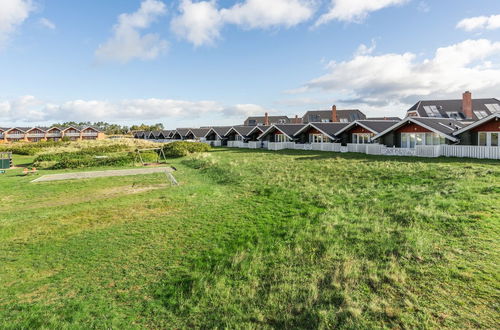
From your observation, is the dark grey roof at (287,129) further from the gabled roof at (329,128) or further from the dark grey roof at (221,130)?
the dark grey roof at (221,130)

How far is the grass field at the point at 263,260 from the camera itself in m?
5.81

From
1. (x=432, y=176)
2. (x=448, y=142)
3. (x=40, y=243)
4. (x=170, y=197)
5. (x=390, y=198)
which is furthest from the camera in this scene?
(x=448, y=142)

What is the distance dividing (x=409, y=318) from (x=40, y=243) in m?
11.4

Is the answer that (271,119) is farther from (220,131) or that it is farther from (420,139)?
(420,139)

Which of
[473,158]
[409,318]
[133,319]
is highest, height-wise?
[473,158]

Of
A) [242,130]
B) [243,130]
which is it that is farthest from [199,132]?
[243,130]

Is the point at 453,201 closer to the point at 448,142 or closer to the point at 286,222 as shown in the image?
the point at 286,222

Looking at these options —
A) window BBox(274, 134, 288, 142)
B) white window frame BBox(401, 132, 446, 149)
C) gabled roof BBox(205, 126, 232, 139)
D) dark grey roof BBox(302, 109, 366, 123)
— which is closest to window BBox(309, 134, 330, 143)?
window BBox(274, 134, 288, 142)

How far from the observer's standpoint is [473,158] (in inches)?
918

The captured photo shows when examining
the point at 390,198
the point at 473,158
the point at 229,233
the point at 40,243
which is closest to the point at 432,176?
the point at 390,198

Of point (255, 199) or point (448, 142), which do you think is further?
point (448, 142)

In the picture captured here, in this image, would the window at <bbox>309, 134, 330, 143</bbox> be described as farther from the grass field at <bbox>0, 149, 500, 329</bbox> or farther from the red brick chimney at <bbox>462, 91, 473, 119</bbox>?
the red brick chimney at <bbox>462, 91, 473, 119</bbox>

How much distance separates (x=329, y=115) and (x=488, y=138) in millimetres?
53144

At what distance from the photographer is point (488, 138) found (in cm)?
2484
